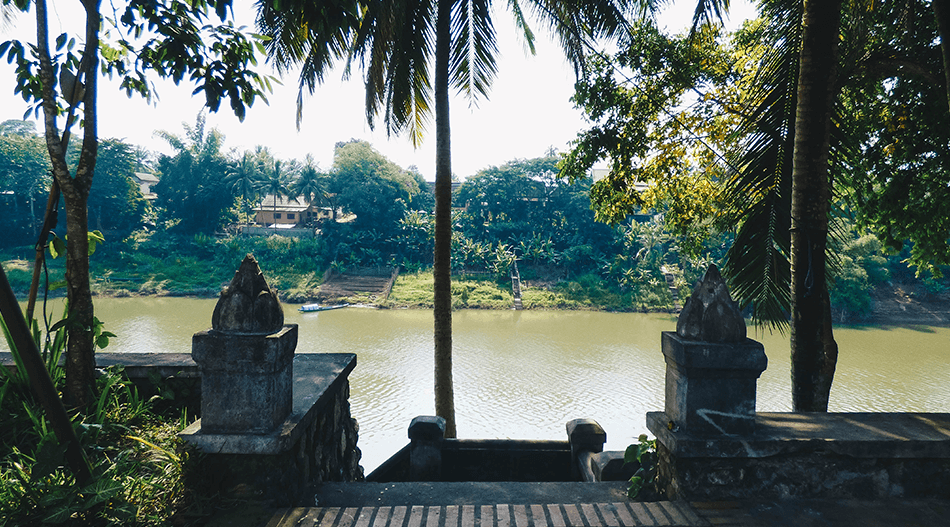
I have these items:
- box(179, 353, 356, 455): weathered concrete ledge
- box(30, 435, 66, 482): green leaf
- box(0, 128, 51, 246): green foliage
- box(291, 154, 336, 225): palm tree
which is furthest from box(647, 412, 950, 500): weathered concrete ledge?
box(0, 128, 51, 246): green foliage

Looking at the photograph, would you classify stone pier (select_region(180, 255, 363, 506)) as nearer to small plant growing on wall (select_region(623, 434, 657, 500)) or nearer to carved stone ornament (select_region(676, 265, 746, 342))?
small plant growing on wall (select_region(623, 434, 657, 500))

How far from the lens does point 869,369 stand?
12.7 meters

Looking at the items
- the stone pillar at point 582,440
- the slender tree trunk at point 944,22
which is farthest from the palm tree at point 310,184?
the slender tree trunk at point 944,22

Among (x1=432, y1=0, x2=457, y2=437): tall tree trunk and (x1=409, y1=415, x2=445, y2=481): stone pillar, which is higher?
(x1=432, y1=0, x2=457, y2=437): tall tree trunk

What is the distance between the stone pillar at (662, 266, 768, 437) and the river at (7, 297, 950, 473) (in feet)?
19.6

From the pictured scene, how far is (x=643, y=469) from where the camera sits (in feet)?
8.84

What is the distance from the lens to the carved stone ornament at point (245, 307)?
7.37 feet

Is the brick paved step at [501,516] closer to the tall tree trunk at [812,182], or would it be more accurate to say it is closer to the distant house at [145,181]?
the tall tree trunk at [812,182]

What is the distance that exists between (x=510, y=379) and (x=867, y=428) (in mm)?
9821

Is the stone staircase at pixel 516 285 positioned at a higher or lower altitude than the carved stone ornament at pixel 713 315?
lower

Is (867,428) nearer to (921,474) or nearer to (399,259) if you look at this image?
(921,474)

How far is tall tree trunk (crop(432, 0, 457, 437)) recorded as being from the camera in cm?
548

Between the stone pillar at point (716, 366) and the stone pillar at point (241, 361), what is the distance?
6.20 feet

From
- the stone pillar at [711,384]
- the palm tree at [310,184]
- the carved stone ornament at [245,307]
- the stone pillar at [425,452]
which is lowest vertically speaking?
the stone pillar at [425,452]
